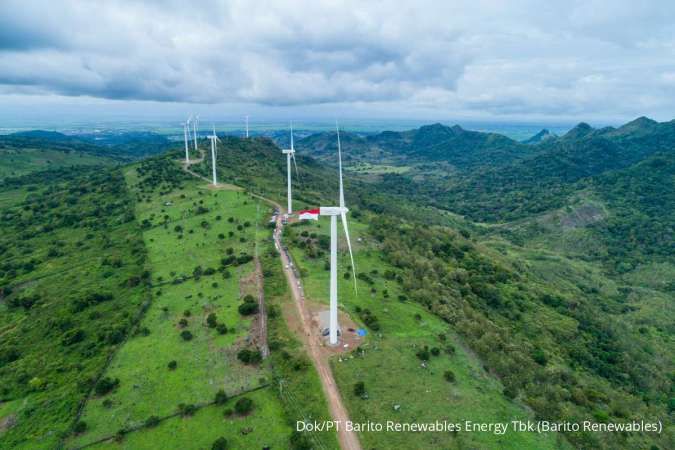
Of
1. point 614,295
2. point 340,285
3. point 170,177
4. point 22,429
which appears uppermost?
point 170,177

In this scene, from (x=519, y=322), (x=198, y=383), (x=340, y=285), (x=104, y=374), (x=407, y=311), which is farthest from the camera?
(x=519, y=322)

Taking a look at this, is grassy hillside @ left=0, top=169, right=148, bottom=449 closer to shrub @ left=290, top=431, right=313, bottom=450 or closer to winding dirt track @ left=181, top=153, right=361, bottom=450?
shrub @ left=290, top=431, right=313, bottom=450

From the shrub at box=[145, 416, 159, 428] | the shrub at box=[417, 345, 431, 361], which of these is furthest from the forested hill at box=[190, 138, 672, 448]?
the shrub at box=[145, 416, 159, 428]

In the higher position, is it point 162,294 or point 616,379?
point 162,294

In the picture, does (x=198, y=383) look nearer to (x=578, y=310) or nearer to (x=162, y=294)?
(x=162, y=294)

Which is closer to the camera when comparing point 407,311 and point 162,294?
point 407,311

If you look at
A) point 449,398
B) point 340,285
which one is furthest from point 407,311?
point 449,398

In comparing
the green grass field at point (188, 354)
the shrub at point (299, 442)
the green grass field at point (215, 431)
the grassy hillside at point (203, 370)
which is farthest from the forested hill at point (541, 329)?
the shrub at point (299, 442)

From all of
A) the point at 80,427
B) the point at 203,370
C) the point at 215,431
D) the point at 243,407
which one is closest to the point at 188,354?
the point at 203,370

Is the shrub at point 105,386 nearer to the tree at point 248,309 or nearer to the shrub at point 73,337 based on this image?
the shrub at point 73,337
